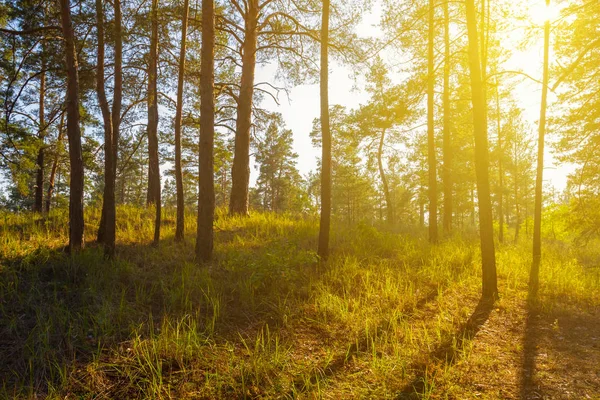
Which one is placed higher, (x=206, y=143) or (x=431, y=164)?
(x=431, y=164)

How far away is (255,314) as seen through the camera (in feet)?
14.9

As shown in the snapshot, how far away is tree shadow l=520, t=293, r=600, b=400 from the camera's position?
3.17 metres

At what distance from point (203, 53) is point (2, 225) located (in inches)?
264

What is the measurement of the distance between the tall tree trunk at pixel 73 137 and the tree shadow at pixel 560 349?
7810 millimetres

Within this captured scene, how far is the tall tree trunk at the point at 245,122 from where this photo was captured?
11.3 metres

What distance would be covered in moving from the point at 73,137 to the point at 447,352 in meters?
7.82

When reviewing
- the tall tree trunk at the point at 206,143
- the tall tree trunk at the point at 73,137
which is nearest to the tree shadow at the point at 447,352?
the tall tree trunk at the point at 206,143

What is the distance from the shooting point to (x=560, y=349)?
4.09 metres

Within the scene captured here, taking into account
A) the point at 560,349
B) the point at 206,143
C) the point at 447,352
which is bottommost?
the point at 560,349

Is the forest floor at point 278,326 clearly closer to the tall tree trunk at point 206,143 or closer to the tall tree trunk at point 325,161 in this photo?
the tall tree trunk at point 325,161

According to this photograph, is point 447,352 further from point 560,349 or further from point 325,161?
point 325,161

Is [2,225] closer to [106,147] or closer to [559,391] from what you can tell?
[106,147]

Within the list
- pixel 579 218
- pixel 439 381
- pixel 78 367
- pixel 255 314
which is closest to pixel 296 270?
pixel 255 314

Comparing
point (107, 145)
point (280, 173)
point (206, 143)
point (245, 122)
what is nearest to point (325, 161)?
point (206, 143)
